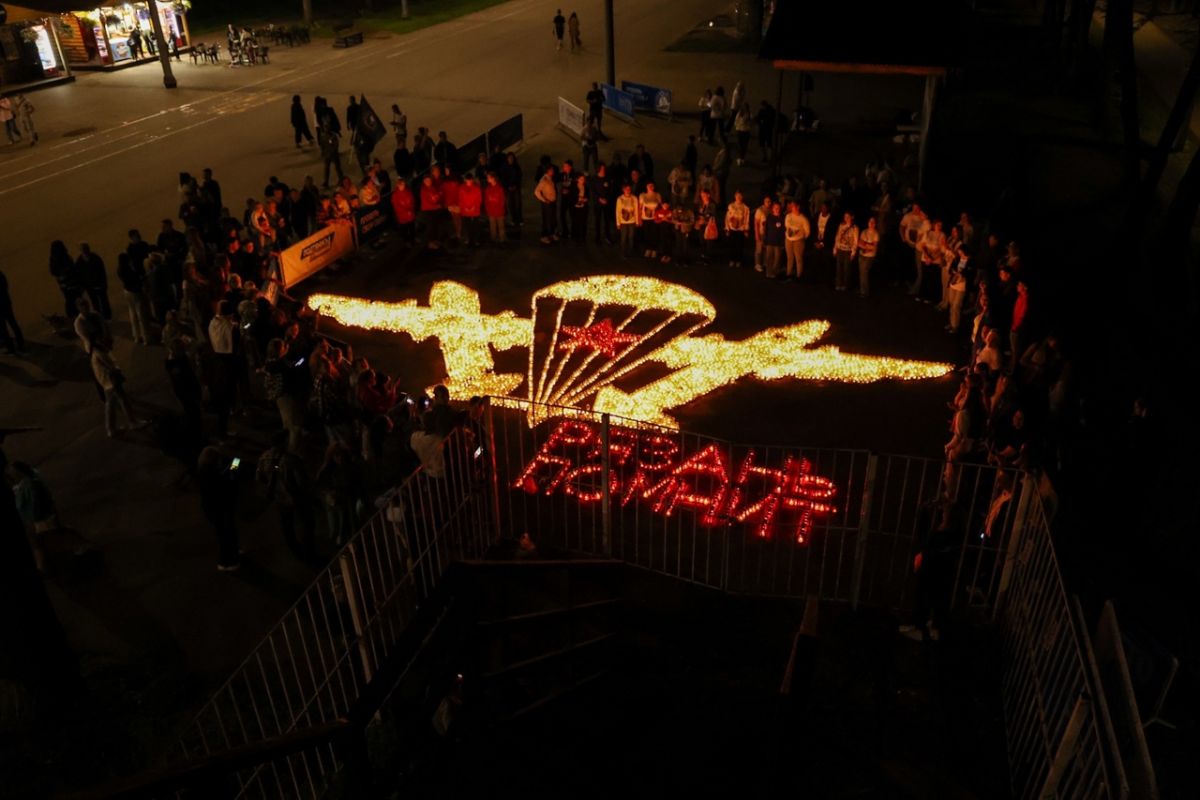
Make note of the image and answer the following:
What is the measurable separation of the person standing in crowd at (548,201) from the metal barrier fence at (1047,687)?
1320 cm

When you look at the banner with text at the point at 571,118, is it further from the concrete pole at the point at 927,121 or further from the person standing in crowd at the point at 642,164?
the concrete pole at the point at 927,121

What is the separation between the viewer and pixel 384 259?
20266mm

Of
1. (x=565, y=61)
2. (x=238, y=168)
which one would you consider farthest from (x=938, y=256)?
(x=565, y=61)

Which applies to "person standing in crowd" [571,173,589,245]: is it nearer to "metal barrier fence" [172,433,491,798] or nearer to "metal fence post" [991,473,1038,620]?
"metal barrier fence" [172,433,491,798]

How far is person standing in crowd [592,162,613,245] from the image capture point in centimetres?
2002

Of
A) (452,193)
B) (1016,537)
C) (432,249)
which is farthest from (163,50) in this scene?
(1016,537)

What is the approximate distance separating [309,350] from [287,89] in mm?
24483

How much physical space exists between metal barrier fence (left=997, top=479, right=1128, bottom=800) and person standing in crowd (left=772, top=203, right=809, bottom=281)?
32.1 feet

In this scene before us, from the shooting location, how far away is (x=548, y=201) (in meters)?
20.3

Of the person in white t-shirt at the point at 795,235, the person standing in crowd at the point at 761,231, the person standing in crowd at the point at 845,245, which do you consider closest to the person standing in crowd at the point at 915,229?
the person standing in crowd at the point at 845,245

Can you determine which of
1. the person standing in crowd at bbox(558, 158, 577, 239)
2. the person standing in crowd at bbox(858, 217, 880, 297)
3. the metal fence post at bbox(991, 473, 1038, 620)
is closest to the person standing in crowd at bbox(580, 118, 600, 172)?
the person standing in crowd at bbox(558, 158, 577, 239)

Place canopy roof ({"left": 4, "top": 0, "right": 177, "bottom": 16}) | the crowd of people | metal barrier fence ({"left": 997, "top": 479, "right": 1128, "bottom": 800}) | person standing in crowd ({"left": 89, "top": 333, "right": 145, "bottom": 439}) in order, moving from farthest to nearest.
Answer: canopy roof ({"left": 4, "top": 0, "right": 177, "bottom": 16}), person standing in crowd ({"left": 89, "top": 333, "right": 145, "bottom": 439}), the crowd of people, metal barrier fence ({"left": 997, "top": 479, "right": 1128, "bottom": 800})

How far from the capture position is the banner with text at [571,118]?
2741 centimetres

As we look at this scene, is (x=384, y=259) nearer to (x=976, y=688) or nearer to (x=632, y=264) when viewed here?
(x=632, y=264)
